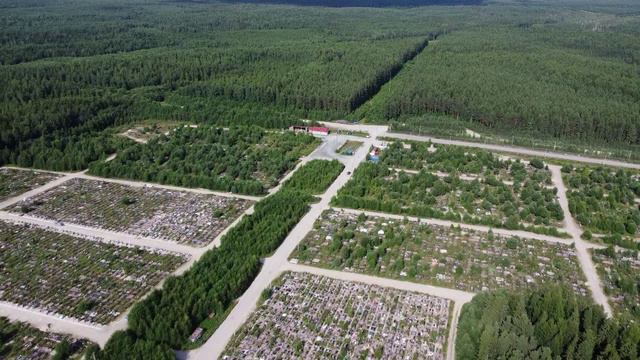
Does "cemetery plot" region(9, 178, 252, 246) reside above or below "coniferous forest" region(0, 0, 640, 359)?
below

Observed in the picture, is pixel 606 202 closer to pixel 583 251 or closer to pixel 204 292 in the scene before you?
pixel 583 251

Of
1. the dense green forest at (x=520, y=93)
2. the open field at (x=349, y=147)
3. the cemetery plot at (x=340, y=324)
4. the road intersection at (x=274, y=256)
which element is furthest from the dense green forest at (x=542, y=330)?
the dense green forest at (x=520, y=93)

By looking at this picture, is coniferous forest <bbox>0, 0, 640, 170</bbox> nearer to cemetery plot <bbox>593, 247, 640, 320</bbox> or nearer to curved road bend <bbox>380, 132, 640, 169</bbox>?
curved road bend <bbox>380, 132, 640, 169</bbox>

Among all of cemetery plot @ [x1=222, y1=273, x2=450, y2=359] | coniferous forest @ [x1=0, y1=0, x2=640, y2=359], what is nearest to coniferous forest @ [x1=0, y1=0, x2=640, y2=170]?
coniferous forest @ [x1=0, y1=0, x2=640, y2=359]

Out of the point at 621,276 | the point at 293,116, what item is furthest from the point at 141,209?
the point at 621,276

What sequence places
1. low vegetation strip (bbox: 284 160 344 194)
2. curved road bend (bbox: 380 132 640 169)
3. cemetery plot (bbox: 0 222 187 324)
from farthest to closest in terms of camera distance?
1. curved road bend (bbox: 380 132 640 169)
2. low vegetation strip (bbox: 284 160 344 194)
3. cemetery plot (bbox: 0 222 187 324)

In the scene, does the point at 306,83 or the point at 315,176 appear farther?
the point at 306,83
